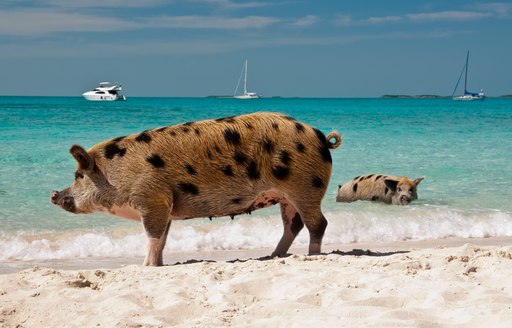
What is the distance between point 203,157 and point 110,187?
0.75 meters

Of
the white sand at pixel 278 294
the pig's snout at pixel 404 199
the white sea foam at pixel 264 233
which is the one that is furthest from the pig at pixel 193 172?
the pig's snout at pixel 404 199

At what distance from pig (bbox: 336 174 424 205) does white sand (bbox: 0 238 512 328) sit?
5.28 metres

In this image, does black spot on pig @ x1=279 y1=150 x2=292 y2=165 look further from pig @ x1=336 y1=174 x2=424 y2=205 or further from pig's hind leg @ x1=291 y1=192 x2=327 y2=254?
pig @ x1=336 y1=174 x2=424 y2=205

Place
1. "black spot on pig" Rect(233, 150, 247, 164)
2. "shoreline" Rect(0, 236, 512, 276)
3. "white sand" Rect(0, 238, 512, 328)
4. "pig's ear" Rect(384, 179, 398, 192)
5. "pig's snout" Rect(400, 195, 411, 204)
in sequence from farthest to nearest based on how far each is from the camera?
"pig's ear" Rect(384, 179, 398, 192) < "pig's snout" Rect(400, 195, 411, 204) < "shoreline" Rect(0, 236, 512, 276) < "black spot on pig" Rect(233, 150, 247, 164) < "white sand" Rect(0, 238, 512, 328)

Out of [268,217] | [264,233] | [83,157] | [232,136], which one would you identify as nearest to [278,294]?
[232,136]

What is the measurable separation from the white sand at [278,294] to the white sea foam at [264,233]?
2616 millimetres

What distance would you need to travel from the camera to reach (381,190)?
11672 millimetres

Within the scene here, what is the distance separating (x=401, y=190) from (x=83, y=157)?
6.47m

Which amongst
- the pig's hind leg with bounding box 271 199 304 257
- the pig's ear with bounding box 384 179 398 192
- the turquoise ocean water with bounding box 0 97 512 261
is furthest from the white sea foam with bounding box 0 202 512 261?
the pig's hind leg with bounding box 271 199 304 257

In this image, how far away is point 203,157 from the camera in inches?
238

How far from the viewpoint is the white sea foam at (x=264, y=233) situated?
858 cm

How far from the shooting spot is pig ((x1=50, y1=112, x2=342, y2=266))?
599 cm

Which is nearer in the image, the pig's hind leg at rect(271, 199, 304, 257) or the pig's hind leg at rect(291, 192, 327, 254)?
the pig's hind leg at rect(291, 192, 327, 254)

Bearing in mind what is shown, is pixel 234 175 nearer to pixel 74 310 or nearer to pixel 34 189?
pixel 74 310
